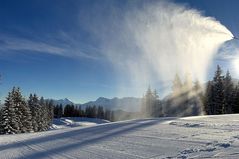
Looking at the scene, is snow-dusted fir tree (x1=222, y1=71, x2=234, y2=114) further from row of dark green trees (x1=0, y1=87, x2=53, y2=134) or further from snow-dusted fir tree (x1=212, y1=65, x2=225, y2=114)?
row of dark green trees (x1=0, y1=87, x2=53, y2=134)

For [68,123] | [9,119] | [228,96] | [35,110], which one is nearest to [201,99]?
[228,96]

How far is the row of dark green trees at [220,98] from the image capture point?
54781 mm

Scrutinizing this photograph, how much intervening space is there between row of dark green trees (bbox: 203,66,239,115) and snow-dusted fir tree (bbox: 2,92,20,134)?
3375 centimetres

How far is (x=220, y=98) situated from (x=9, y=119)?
3607 cm

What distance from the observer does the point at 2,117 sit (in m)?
48.3

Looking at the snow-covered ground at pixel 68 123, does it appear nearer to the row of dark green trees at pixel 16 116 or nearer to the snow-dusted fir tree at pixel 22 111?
the row of dark green trees at pixel 16 116

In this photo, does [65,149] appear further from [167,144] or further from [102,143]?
[167,144]

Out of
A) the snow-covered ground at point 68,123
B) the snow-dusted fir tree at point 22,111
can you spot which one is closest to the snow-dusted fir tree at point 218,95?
the snow-dusted fir tree at point 22,111

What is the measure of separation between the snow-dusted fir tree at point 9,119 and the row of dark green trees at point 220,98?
33.7 m

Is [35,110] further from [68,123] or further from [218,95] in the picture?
[68,123]

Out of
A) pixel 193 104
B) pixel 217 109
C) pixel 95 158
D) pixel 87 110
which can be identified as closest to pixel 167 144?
pixel 95 158

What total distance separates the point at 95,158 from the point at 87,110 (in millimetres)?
158421

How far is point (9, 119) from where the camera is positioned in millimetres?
48375

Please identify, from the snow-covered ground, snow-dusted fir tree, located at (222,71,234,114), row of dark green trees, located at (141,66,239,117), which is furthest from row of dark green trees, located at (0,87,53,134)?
snow-dusted fir tree, located at (222,71,234,114)
